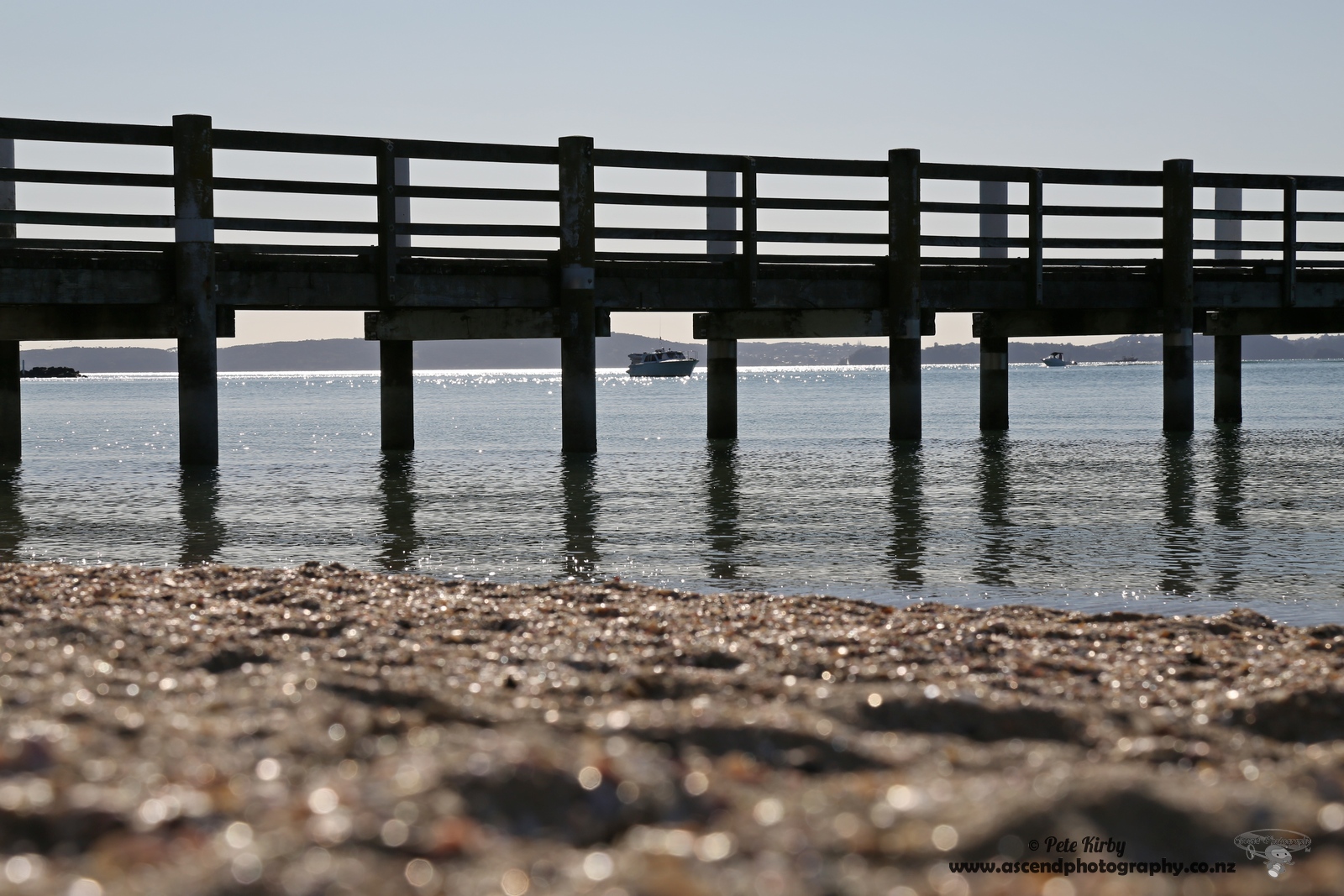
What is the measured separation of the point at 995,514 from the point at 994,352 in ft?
36.3

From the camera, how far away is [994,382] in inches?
920

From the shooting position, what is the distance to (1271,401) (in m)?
49.4

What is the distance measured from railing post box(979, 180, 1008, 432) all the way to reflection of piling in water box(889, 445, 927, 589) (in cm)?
310

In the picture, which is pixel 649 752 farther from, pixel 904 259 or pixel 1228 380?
pixel 1228 380

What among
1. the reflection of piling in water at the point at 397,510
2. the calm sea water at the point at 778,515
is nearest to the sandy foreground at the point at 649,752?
the calm sea water at the point at 778,515

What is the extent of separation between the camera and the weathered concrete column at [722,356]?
17453 mm

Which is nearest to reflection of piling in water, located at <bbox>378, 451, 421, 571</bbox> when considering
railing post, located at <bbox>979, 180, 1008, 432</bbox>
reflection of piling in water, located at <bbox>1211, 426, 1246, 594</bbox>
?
reflection of piling in water, located at <bbox>1211, 426, 1246, 594</bbox>

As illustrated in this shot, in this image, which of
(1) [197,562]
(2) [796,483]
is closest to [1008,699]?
(1) [197,562]

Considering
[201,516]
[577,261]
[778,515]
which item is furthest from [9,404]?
[778,515]

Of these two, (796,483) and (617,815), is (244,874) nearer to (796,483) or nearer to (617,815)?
(617,815)

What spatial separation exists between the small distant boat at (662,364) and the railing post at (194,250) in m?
111

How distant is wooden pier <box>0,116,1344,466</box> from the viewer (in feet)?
47.7

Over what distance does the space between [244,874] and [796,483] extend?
13.2m

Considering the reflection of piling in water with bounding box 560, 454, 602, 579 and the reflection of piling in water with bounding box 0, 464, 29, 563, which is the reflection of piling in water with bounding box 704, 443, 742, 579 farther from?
the reflection of piling in water with bounding box 0, 464, 29, 563
